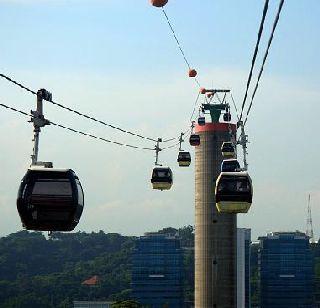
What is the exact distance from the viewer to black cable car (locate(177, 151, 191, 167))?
58013 millimetres

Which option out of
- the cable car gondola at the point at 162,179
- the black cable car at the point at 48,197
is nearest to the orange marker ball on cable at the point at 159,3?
the black cable car at the point at 48,197

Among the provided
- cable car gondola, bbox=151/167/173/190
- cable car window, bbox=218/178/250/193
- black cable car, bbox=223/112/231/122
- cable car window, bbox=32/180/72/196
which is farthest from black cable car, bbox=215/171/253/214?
black cable car, bbox=223/112/231/122

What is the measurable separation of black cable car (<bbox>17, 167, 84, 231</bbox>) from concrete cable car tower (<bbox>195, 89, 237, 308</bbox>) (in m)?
88.1

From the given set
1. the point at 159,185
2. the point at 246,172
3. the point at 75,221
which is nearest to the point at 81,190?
the point at 75,221

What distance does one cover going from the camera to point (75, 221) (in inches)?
750

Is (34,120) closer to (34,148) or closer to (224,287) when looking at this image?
(34,148)

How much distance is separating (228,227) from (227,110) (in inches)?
718

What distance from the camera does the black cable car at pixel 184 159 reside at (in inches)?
2284

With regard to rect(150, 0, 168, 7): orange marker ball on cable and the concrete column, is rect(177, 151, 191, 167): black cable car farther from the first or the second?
the concrete column

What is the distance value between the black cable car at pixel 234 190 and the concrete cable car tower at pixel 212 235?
265 ft

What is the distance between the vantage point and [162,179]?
44.4 meters

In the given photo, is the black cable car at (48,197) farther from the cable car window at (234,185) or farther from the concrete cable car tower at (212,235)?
the concrete cable car tower at (212,235)

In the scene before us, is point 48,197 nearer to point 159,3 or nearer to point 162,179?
point 159,3

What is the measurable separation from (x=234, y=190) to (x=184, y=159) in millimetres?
33048
